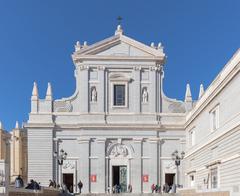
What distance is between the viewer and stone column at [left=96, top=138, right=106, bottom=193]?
41375 millimetres

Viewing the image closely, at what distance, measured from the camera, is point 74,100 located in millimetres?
42875

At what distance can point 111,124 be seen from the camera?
4209 centimetres

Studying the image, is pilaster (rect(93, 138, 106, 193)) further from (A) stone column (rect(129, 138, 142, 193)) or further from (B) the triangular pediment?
(B) the triangular pediment

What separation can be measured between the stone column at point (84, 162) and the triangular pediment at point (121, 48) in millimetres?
7478

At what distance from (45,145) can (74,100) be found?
4.45 m

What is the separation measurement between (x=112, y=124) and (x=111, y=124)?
0.08m

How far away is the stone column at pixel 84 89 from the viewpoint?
42.3m

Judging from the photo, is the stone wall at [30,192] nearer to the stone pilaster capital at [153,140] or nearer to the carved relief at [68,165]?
the carved relief at [68,165]

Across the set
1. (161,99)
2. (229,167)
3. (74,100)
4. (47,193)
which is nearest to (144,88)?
(161,99)

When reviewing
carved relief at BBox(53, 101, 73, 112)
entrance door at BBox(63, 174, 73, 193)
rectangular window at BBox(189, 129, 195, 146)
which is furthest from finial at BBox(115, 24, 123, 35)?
entrance door at BBox(63, 174, 73, 193)

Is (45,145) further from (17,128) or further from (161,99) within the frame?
(17,128)

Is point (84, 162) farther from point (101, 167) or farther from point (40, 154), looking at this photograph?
point (40, 154)

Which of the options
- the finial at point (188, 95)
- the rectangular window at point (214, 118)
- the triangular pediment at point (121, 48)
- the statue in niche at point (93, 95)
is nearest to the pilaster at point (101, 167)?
the statue in niche at point (93, 95)

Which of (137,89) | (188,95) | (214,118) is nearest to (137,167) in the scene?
(137,89)
